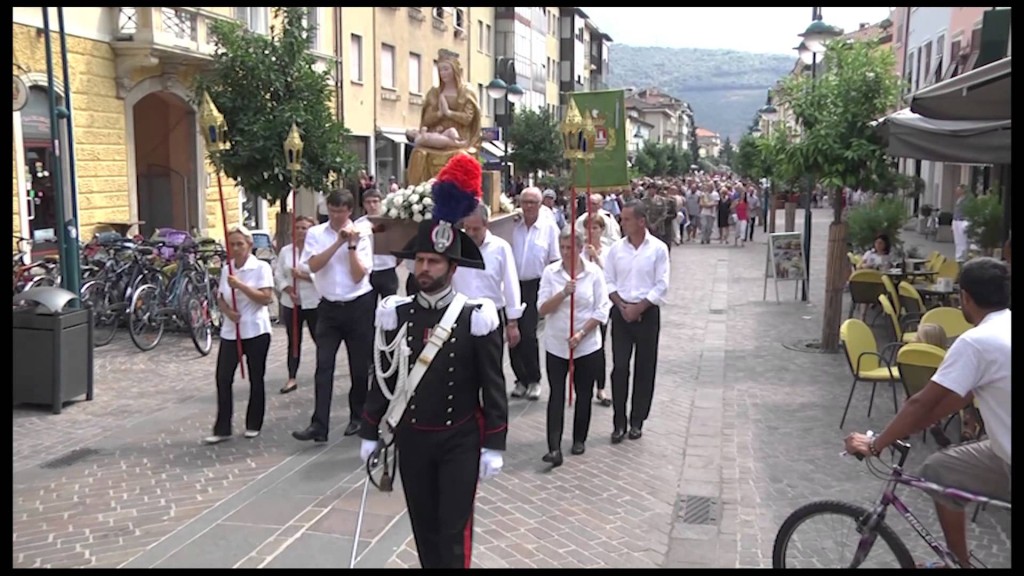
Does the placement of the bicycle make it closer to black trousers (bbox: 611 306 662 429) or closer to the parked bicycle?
black trousers (bbox: 611 306 662 429)

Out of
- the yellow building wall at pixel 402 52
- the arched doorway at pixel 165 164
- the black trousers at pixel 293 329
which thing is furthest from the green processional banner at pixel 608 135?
the yellow building wall at pixel 402 52

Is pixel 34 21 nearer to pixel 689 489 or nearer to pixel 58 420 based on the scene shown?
pixel 58 420

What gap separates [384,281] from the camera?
9320 millimetres

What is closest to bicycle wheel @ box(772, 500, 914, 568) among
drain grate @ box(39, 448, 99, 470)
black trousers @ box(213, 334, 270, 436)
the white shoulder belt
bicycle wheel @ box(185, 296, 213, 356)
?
the white shoulder belt

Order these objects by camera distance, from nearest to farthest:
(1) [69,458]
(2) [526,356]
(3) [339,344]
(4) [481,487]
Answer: (4) [481,487] < (1) [69,458] < (3) [339,344] < (2) [526,356]

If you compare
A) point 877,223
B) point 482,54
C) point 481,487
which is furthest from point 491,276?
point 482,54

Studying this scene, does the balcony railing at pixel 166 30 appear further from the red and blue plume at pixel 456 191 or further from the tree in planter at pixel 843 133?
the red and blue plume at pixel 456 191

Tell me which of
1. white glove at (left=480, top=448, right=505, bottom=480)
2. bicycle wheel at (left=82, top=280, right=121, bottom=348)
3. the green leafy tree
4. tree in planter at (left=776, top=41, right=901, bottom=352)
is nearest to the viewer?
white glove at (left=480, top=448, right=505, bottom=480)

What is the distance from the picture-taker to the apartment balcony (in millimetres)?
17188

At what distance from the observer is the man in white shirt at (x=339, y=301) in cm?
726

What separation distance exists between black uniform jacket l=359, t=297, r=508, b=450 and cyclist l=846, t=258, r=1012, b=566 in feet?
5.12

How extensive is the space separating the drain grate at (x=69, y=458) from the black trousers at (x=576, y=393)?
336 cm

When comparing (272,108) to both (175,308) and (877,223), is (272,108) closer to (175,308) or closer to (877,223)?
(175,308)

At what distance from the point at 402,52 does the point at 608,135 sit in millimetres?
22144
